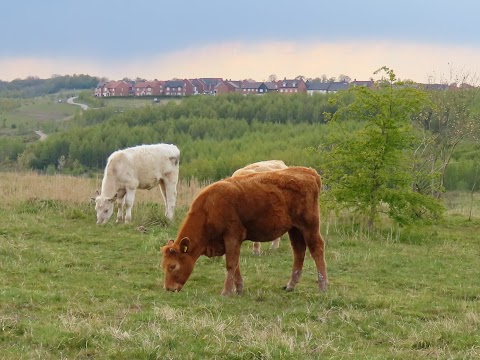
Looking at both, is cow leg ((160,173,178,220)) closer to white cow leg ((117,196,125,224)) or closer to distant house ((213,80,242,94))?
white cow leg ((117,196,125,224))

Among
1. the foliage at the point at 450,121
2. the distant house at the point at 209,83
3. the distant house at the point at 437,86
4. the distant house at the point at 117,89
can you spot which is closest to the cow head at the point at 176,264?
the foliage at the point at 450,121

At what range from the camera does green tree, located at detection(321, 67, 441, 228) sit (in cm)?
1706

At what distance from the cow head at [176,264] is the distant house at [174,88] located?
111 meters

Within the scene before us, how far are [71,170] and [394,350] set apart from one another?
52.1 m

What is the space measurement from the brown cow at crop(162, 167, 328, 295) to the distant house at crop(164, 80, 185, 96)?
363ft

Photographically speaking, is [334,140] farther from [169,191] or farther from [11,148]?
[11,148]

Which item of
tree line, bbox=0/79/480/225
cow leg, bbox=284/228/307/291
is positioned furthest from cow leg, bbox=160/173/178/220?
cow leg, bbox=284/228/307/291

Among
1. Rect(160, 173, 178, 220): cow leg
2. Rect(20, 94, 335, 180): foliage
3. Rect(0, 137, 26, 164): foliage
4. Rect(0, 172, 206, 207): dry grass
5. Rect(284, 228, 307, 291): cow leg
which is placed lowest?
Rect(0, 137, 26, 164): foliage

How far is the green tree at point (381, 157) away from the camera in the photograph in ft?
56.0

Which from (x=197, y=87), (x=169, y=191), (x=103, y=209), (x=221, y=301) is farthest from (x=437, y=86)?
(x=197, y=87)

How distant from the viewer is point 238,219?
9.28m

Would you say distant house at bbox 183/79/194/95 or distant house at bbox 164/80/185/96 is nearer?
distant house at bbox 164/80/185/96

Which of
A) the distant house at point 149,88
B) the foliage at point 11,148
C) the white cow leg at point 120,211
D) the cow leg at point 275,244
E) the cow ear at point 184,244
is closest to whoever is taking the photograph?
the cow ear at point 184,244

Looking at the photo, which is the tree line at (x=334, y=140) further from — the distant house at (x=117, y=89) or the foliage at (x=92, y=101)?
the distant house at (x=117, y=89)
